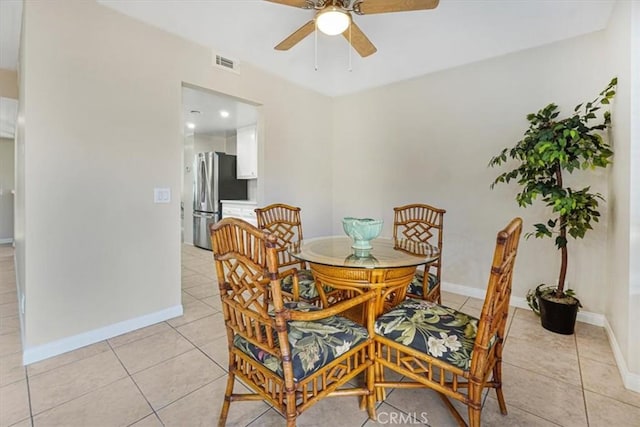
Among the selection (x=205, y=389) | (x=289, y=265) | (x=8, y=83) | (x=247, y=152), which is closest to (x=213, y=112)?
(x=247, y=152)

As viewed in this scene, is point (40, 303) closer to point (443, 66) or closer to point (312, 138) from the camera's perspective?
point (312, 138)

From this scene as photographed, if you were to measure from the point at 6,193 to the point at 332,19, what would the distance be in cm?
819

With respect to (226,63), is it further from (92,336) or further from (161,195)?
(92,336)

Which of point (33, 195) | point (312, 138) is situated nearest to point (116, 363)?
point (33, 195)

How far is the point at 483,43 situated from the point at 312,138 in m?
2.15

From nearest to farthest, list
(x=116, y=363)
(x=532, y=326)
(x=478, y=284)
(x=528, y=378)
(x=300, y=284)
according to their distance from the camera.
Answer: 1. (x=528, y=378)
2. (x=116, y=363)
3. (x=300, y=284)
4. (x=532, y=326)
5. (x=478, y=284)

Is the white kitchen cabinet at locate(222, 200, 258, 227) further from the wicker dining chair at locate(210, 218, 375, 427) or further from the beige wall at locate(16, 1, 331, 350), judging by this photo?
the wicker dining chair at locate(210, 218, 375, 427)

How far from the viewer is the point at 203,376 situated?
178 centimetres

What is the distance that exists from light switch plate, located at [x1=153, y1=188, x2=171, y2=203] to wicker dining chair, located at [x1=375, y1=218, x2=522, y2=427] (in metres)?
2.09

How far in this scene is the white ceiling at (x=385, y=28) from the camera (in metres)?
2.18

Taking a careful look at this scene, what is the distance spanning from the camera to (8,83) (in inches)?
136

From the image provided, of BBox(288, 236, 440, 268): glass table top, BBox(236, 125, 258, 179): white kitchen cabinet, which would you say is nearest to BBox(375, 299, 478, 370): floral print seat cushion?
BBox(288, 236, 440, 268): glass table top

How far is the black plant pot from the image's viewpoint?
227cm

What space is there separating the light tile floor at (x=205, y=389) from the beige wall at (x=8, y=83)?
287 cm
